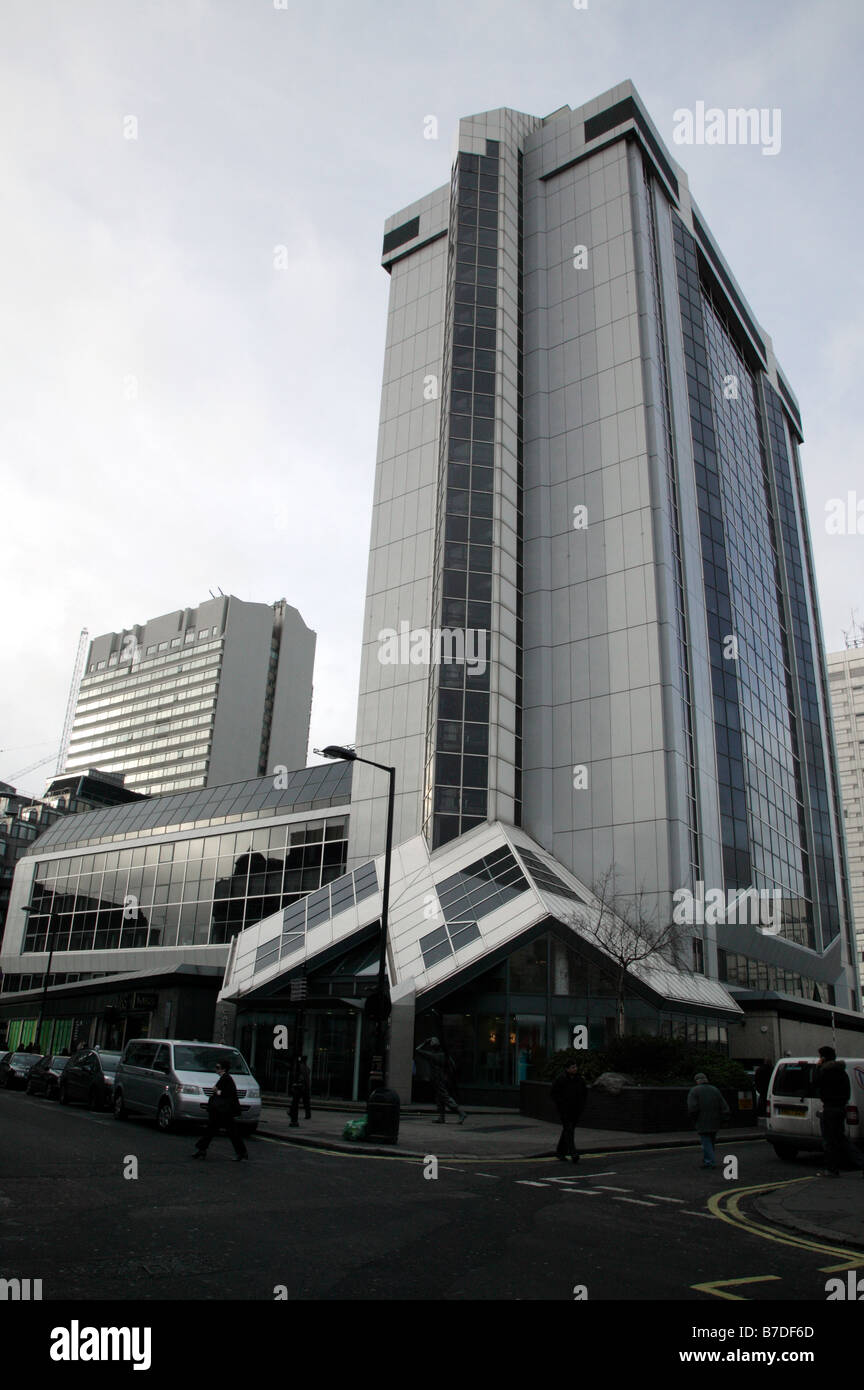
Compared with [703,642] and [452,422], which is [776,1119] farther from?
[452,422]

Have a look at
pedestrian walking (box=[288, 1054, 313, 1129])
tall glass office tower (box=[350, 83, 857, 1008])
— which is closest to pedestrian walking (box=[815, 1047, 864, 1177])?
pedestrian walking (box=[288, 1054, 313, 1129])

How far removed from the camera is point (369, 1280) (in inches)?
270

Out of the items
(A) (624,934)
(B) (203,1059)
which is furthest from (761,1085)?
(B) (203,1059)

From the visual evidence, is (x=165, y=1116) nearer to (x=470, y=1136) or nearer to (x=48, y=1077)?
(x=470, y=1136)

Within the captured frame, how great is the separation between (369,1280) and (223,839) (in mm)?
47520

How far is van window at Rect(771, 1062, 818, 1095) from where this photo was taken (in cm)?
1622

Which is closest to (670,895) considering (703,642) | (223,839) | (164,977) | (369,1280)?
(703,642)

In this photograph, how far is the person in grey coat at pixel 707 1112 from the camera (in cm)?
1544

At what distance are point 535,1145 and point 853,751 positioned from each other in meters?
148

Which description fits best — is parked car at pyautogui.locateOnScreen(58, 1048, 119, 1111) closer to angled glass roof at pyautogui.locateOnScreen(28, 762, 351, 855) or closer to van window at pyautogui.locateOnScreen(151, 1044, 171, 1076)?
van window at pyautogui.locateOnScreen(151, 1044, 171, 1076)

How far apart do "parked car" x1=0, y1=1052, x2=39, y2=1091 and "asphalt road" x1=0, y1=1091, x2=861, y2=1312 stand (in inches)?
881

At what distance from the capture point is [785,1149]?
16.9 meters

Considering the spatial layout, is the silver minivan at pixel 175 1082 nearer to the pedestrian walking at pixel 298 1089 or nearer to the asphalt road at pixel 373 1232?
the pedestrian walking at pixel 298 1089

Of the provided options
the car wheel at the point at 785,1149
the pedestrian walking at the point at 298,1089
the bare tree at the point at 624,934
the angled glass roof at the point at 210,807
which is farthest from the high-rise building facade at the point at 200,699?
the car wheel at the point at 785,1149
